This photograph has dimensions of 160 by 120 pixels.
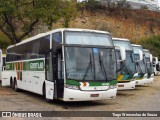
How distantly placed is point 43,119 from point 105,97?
405cm

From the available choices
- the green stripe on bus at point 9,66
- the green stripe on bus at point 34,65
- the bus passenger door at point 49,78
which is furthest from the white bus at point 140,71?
the bus passenger door at point 49,78

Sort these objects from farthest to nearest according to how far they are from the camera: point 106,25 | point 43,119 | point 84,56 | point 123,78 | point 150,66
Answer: point 106,25 < point 150,66 < point 123,78 < point 84,56 < point 43,119

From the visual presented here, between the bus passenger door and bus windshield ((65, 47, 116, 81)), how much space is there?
56.0 inches

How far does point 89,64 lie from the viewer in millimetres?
15078

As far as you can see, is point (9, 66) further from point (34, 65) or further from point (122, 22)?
point (122, 22)

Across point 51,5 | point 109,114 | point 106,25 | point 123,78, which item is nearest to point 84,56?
point 109,114

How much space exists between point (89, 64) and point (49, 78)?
2255mm

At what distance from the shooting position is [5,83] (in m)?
25.8

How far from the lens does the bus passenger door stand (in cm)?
1602

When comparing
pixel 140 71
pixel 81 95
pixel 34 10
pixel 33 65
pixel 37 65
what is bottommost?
pixel 140 71

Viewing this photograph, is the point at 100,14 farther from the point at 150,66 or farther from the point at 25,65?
the point at 25,65

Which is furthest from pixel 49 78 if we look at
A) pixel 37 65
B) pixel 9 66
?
pixel 9 66

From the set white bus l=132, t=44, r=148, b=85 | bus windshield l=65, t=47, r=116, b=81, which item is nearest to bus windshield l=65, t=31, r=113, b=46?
bus windshield l=65, t=47, r=116, b=81

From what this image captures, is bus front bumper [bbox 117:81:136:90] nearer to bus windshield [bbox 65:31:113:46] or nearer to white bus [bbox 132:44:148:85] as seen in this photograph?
white bus [bbox 132:44:148:85]
